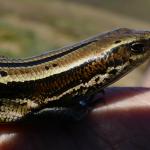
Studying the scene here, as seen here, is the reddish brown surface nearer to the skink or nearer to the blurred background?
the skink

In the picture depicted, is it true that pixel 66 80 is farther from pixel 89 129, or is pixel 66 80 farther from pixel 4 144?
pixel 4 144

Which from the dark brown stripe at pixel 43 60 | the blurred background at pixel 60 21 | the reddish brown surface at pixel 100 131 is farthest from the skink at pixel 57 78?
the blurred background at pixel 60 21

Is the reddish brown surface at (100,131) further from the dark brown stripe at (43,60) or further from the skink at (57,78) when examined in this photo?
the dark brown stripe at (43,60)

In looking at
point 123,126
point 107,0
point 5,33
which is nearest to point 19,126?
Result: point 123,126

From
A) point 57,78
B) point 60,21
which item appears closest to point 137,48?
point 57,78

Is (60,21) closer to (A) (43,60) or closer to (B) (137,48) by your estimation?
(B) (137,48)
